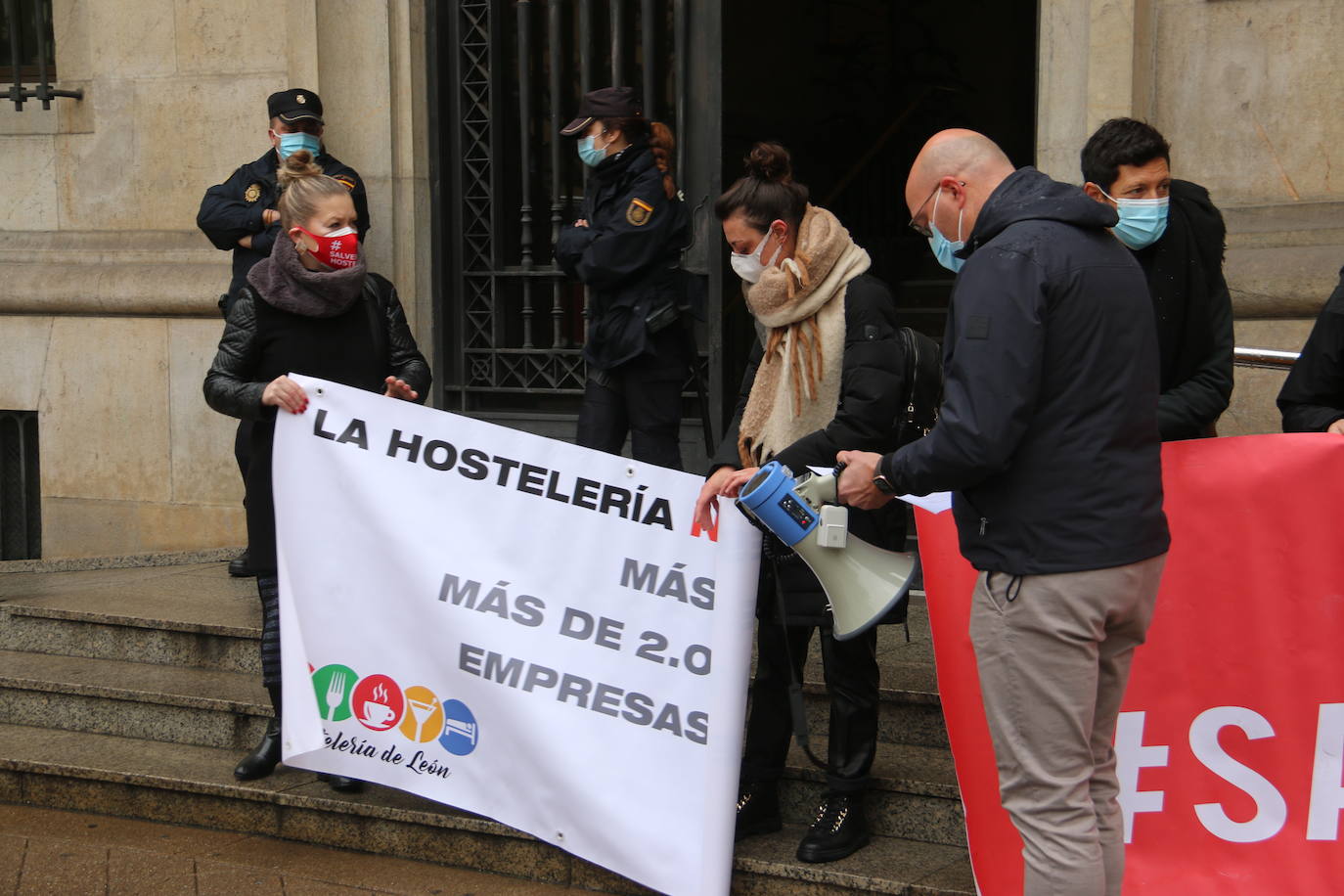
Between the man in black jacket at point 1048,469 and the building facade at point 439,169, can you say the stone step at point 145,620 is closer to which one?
the building facade at point 439,169

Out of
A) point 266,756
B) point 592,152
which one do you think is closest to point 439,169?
point 592,152

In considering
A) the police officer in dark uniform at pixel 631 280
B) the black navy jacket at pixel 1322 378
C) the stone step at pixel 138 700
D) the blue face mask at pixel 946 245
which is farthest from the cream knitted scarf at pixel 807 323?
the stone step at pixel 138 700

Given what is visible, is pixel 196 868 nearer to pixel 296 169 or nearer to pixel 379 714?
pixel 379 714

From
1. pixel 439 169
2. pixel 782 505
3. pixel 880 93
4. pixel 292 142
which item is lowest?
pixel 782 505

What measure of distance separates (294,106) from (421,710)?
307cm

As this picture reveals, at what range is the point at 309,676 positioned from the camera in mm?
4418

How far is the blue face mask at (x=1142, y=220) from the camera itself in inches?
149

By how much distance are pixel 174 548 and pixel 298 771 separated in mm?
3400

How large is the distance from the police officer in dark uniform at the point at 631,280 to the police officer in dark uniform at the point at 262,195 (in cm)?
127

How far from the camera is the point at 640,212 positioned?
5.38m

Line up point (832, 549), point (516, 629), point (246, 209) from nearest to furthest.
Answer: point (832, 549)
point (516, 629)
point (246, 209)

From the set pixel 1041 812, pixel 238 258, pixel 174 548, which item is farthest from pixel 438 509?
pixel 174 548

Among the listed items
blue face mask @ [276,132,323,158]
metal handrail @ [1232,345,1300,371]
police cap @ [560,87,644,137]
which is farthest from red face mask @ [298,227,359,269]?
metal handrail @ [1232,345,1300,371]

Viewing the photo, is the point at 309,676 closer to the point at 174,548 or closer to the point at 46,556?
the point at 174,548
